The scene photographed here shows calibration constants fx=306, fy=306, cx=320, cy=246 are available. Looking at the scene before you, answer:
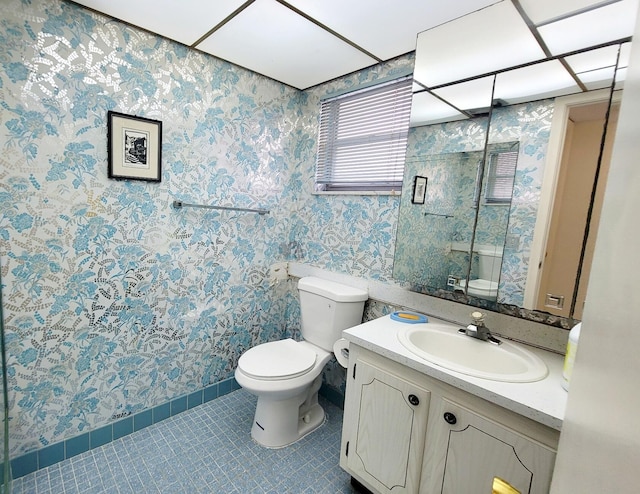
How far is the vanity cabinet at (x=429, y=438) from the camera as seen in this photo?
93cm

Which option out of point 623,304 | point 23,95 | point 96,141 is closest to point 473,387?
point 623,304

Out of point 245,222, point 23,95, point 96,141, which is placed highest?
point 23,95

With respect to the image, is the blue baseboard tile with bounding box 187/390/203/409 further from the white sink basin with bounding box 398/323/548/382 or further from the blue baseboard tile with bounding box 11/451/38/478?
the white sink basin with bounding box 398/323/548/382

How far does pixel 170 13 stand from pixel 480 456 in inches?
86.7

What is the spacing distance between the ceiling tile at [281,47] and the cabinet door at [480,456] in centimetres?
175

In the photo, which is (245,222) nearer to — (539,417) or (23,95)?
(23,95)

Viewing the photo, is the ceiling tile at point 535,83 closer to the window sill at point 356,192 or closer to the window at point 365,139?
the window at point 365,139

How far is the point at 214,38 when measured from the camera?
1.63 m

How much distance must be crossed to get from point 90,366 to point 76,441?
1.28 feet

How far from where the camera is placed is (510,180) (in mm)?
1342

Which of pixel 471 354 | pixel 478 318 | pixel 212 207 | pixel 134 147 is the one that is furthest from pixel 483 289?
pixel 134 147

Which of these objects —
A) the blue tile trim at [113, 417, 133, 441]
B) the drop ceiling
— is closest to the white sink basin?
the drop ceiling

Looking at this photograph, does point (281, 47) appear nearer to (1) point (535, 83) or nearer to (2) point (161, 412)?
(1) point (535, 83)

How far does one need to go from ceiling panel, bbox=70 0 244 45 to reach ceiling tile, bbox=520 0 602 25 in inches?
46.8
